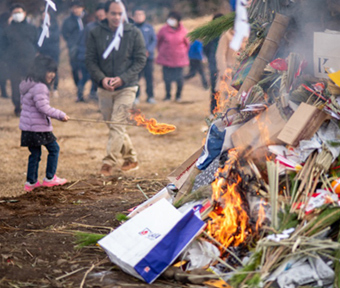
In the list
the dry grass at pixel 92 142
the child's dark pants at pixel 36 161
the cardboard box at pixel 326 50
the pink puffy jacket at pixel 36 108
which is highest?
the cardboard box at pixel 326 50

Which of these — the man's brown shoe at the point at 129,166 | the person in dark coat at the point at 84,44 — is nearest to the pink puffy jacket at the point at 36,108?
the man's brown shoe at the point at 129,166

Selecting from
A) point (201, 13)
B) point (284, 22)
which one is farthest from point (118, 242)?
point (201, 13)

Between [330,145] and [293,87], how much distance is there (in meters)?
0.65

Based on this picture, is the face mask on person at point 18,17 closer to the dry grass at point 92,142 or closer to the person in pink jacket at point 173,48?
the dry grass at point 92,142

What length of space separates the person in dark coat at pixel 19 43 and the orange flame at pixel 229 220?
8.02m

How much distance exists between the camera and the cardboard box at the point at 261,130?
4266 mm

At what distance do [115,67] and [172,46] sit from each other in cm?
646

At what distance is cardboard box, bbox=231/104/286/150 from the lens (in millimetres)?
4266

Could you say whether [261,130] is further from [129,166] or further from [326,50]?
[129,166]

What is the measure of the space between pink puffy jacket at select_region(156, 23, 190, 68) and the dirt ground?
6.18 ft

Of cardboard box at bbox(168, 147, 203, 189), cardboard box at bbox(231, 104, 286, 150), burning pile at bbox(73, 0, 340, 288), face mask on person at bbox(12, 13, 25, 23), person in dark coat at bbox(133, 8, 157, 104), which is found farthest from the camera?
person in dark coat at bbox(133, 8, 157, 104)

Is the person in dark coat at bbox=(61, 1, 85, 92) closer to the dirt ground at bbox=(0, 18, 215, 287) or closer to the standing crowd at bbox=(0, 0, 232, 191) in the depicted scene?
the dirt ground at bbox=(0, 18, 215, 287)

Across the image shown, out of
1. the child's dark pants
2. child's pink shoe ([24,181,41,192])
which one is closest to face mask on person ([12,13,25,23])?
the child's dark pants

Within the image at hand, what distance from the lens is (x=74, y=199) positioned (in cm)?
604
